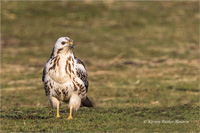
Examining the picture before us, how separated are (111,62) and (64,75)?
44.8 feet

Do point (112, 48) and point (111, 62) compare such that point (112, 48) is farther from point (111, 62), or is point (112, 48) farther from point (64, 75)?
point (64, 75)

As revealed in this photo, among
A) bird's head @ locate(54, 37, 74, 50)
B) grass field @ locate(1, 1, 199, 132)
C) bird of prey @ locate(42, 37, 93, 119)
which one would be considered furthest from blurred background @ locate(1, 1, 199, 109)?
bird's head @ locate(54, 37, 74, 50)

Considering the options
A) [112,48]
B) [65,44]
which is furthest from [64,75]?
[112,48]

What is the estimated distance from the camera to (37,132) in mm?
10570

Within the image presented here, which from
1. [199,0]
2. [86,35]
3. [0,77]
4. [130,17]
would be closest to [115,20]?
[130,17]

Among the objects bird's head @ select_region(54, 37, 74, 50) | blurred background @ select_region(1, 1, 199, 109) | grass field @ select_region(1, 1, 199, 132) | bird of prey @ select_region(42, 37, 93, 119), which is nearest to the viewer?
bird's head @ select_region(54, 37, 74, 50)

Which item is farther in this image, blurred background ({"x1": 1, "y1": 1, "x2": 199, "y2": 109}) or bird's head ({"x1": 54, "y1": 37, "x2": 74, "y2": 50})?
blurred background ({"x1": 1, "y1": 1, "x2": 199, "y2": 109})

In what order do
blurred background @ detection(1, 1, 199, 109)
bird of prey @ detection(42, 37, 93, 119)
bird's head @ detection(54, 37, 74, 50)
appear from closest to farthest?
1. bird's head @ detection(54, 37, 74, 50)
2. bird of prey @ detection(42, 37, 93, 119)
3. blurred background @ detection(1, 1, 199, 109)

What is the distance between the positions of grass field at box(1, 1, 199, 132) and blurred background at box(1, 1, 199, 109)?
1.4 inches

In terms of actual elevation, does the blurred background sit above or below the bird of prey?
above

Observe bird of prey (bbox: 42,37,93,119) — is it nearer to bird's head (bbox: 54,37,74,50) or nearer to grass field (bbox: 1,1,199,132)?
bird's head (bbox: 54,37,74,50)

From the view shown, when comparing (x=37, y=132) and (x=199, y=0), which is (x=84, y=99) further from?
(x=199, y=0)

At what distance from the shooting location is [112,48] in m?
28.9

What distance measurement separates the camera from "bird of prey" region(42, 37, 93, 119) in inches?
449
